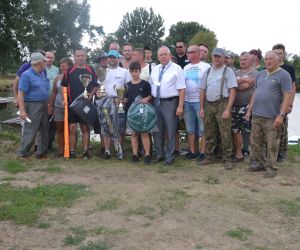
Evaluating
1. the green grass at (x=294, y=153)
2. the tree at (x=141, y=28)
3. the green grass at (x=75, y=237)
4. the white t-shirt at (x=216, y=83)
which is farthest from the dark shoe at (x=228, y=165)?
Answer: the tree at (x=141, y=28)

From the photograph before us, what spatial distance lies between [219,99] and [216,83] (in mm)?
260

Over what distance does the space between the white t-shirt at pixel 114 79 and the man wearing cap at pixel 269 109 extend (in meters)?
2.19

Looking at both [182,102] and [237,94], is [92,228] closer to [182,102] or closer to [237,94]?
[182,102]

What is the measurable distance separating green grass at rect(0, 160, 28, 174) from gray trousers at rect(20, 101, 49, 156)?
1.15ft

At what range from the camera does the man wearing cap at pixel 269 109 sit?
6.08m

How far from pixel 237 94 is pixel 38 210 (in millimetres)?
3822

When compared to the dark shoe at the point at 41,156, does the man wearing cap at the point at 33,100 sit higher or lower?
higher

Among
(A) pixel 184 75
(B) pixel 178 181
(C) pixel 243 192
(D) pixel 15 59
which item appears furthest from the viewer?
(D) pixel 15 59

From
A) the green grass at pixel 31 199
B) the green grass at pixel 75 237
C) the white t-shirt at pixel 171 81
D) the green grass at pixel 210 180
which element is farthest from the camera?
the white t-shirt at pixel 171 81

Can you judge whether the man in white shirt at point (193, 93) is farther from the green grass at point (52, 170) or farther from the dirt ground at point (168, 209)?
the green grass at point (52, 170)

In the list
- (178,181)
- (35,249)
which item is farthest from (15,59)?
(35,249)

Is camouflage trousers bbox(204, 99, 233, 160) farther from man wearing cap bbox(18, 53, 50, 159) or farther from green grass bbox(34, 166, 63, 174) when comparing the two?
man wearing cap bbox(18, 53, 50, 159)

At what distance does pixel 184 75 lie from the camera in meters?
7.14

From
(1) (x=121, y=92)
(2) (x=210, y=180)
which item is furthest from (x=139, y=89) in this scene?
(2) (x=210, y=180)
